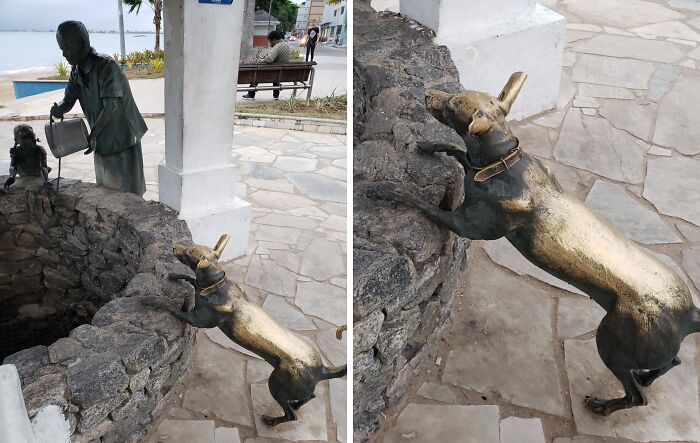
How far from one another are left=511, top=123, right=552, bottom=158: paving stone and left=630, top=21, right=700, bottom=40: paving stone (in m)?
2.06

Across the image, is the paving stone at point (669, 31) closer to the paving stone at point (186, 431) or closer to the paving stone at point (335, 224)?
the paving stone at point (335, 224)

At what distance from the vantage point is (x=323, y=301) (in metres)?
4.54

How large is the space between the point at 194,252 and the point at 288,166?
4.99 m

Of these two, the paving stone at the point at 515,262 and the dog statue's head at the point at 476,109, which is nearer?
the dog statue's head at the point at 476,109

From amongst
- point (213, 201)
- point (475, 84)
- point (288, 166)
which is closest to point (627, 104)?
point (475, 84)

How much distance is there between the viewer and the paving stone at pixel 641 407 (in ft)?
8.14

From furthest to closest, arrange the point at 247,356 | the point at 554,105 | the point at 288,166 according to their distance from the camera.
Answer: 1. the point at 288,166
2. the point at 554,105
3. the point at 247,356

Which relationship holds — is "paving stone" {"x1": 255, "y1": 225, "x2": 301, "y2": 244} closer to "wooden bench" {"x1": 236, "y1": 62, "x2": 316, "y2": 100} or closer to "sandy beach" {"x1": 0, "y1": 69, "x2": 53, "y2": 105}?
"wooden bench" {"x1": 236, "y1": 62, "x2": 316, "y2": 100}

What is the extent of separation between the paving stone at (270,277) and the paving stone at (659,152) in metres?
2.72

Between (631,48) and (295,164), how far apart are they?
4.08m

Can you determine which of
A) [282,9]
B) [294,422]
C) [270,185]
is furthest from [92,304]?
[282,9]

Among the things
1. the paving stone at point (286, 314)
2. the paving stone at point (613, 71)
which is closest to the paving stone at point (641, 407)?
the paving stone at point (286, 314)

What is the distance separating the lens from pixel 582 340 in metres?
2.85

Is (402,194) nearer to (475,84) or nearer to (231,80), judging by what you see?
(475,84)
